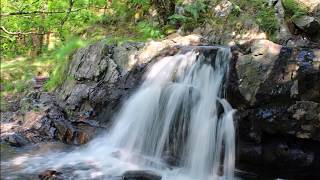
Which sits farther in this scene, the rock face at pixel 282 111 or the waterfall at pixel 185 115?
the waterfall at pixel 185 115

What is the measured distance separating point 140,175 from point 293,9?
493 centimetres

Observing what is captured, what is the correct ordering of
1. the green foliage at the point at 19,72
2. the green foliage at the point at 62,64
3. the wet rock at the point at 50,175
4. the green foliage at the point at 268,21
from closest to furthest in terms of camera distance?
the wet rock at the point at 50,175, the green foliage at the point at 268,21, the green foliage at the point at 62,64, the green foliage at the point at 19,72

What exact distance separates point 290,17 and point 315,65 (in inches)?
109

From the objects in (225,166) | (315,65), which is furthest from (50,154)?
(315,65)

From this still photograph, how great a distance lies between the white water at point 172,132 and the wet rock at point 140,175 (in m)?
0.16

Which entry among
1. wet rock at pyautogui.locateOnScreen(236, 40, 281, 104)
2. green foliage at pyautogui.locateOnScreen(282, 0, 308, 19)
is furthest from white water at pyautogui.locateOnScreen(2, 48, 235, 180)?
green foliage at pyautogui.locateOnScreen(282, 0, 308, 19)

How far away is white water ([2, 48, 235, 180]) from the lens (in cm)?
610

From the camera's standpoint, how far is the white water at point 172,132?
610 centimetres

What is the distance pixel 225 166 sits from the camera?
6.04m

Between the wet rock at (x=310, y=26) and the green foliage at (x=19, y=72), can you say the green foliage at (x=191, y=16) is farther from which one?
the green foliage at (x=19, y=72)

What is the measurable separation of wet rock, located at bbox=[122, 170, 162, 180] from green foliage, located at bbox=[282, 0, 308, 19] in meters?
4.51

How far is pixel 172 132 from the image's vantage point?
6496 millimetres

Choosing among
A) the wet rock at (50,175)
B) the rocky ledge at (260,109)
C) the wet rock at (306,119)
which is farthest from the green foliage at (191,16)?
the wet rock at (50,175)

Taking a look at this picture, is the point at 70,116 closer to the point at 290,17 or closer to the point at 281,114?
the point at 281,114
